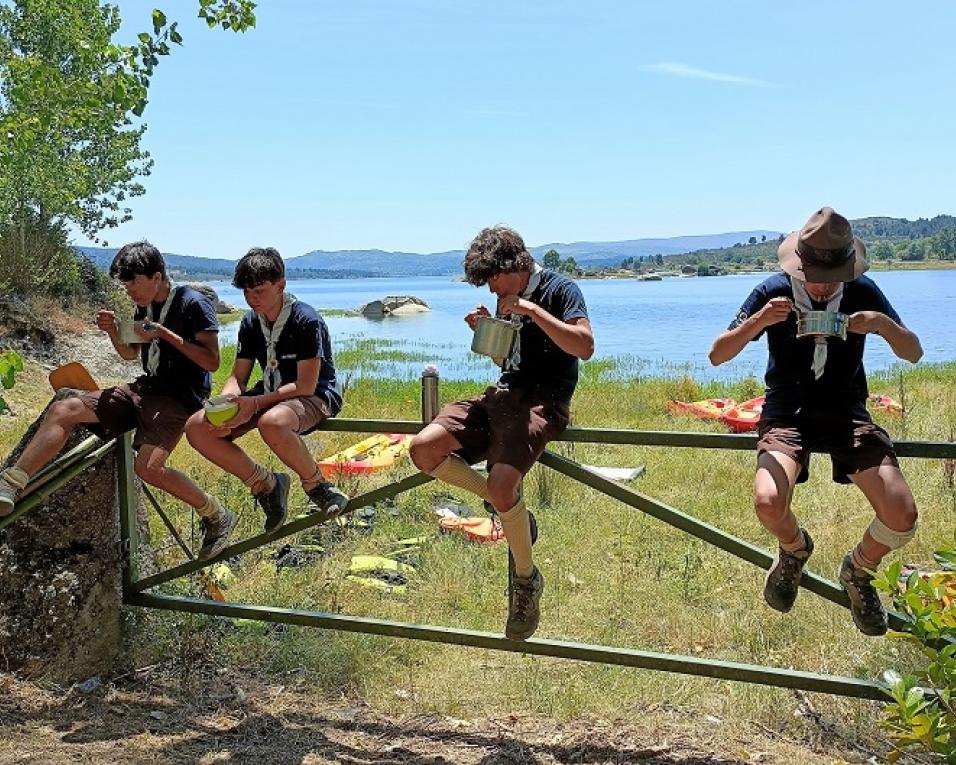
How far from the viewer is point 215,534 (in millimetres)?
4234

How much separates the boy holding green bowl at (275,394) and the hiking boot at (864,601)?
6.12ft

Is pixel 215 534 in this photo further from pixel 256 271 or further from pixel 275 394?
pixel 256 271

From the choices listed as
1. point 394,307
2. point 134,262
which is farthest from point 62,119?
point 394,307

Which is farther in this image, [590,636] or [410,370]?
[410,370]

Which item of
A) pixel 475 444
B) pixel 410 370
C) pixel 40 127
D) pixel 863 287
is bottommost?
pixel 410 370

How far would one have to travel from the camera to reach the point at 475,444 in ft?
12.0

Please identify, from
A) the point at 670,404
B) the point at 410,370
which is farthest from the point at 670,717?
the point at 410,370

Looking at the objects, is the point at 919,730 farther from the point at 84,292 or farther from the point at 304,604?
the point at 84,292

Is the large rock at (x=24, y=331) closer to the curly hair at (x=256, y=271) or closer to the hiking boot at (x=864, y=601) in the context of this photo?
the curly hair at (x=256, y=271)

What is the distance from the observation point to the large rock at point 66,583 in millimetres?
4246

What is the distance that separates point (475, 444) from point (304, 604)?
70.3 inches

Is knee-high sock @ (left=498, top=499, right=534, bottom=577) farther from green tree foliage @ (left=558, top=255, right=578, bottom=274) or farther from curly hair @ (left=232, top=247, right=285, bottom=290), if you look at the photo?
curly hair @ (left=232, top=247, right=285, bottom=290)

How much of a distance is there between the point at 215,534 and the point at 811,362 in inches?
98.4

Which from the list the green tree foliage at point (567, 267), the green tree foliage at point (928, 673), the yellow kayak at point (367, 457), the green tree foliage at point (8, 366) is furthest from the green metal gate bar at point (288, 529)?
the yellow kayak at point (367, 457)
